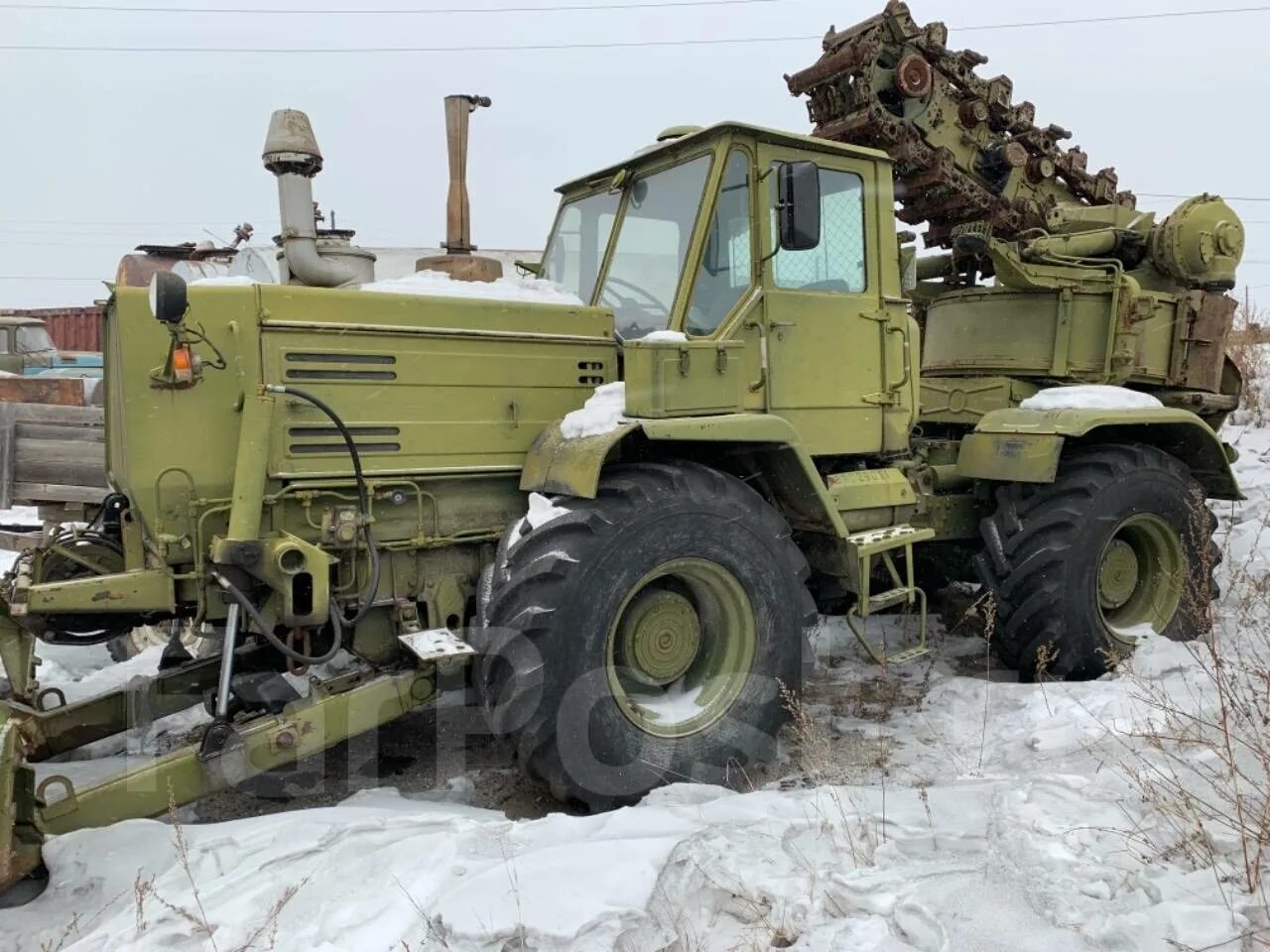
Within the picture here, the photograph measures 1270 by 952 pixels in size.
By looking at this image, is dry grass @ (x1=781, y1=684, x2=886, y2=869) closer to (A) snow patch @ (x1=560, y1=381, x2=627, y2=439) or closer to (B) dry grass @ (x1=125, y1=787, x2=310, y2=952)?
(A) snow patch @ (x1=560, y1=381, x2=627, y2=439)

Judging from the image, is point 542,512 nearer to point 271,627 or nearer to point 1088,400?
point 271,627

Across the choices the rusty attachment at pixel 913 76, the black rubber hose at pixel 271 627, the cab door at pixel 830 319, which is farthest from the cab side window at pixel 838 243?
the black rubber hose at pixel 271 627

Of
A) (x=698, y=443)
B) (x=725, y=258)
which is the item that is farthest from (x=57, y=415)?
(x=725, y=258)

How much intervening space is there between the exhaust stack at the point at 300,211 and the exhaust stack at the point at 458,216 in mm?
545

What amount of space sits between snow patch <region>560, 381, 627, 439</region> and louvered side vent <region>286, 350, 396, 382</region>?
80 cm

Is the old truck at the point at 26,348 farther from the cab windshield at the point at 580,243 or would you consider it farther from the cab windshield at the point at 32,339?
the cab windshield at the point at 580,243

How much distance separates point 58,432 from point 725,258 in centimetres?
503

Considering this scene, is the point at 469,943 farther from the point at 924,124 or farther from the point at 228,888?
the point at 924,124

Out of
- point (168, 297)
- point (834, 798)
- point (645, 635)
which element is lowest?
point (834, 798)

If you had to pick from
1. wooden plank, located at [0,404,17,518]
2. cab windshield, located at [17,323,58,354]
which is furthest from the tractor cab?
cab windshield, located at [17,323,58,354]

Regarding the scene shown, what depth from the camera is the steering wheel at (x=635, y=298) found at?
4.56m

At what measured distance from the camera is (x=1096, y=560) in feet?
17.6

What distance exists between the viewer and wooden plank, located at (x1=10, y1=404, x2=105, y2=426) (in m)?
6.63

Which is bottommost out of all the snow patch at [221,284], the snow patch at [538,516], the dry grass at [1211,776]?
the dry grass at [1211,776]
